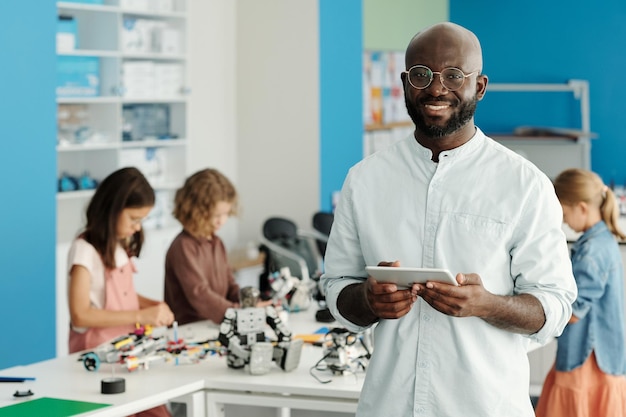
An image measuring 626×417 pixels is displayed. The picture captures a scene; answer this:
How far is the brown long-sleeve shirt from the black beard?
207 cm

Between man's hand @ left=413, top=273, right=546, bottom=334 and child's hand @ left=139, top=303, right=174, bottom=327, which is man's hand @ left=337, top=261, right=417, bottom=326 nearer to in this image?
man's hand @ left=413, top=273, right=546, bottom=334

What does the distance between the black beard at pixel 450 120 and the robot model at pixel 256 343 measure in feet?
4.31

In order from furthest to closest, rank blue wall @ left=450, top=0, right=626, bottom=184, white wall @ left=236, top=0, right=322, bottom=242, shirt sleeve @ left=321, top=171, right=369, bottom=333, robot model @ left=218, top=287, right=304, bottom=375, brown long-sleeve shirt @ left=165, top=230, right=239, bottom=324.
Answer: blue wall @ left=450, top=0, right=626, bottom=184, white wall @ left=236, top=0, right=322, bottom=242, brown long-sleeve shirt @ left=165, top=230, right=239, bottom=324, robot model @ left=218, top=287, right=304, bottom=375, shirt sleeve @ left=321, top=171, right=369, bottom=333

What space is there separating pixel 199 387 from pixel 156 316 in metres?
0.56

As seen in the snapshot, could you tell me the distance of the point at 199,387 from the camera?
3.20 m

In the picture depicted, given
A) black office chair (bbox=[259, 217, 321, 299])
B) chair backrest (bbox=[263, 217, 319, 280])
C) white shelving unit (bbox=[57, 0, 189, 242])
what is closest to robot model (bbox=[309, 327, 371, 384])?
black office chair (bbox=[259, 217, 321, 299])

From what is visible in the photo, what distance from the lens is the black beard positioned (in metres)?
2.08

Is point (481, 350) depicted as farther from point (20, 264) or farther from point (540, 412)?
point (20, 264)

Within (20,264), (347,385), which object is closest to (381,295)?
(347,385)

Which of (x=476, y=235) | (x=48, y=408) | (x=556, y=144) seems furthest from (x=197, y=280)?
(x=556, y=144)

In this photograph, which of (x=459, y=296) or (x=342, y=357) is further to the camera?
(x=342, y=357)

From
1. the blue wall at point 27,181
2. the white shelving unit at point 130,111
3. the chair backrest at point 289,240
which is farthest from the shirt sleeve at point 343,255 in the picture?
the white shelving unit at point 130,111

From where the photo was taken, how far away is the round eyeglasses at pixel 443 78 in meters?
2.05

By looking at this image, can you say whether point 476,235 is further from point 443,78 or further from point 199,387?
point 199,387
